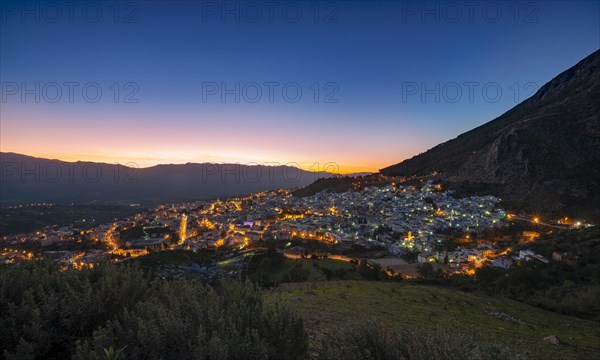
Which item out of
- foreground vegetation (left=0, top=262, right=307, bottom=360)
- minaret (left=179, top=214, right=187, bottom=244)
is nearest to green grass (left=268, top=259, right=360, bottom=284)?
foreground vegetation (left=0, top=262, right=307, bottom=360)

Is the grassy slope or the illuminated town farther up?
the grassy slope

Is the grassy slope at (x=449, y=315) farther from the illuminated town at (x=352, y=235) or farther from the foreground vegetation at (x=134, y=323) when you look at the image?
the illuminated town at (x=352, y=235)

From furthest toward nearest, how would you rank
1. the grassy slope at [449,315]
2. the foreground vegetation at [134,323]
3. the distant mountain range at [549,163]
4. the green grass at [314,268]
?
1. the distant mountain range at [549,163]
2. the green grass at [314,268]
3. the grassy slope at [449,315]
4. the foreground vegetation at [134,323]

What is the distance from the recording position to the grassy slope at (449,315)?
8625mm

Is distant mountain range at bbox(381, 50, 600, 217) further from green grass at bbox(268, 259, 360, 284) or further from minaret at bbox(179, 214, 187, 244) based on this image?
minaret at bbox(179, 214, 187, 244)

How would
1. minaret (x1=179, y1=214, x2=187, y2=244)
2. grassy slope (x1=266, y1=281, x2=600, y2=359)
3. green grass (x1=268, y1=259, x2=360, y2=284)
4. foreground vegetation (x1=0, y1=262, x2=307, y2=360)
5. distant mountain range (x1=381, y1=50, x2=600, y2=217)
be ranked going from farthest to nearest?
minaret (x1=179, y1=214, x2=187, y2=244) < distant mountain range (x1=381, y1=50, x2=600, y2=217) < green grass (x1=268, y1=259, x2=360, y2=284) < grassy slope (x1=266, y1=281, x2=600, y2=359) < foreground vegetation (x1=0, y1=262, x2=307, y2=360)

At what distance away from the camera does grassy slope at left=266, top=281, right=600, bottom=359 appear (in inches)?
340

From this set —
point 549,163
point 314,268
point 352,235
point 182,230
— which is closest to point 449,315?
point 314,268

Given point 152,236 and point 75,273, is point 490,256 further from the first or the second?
point 152,236

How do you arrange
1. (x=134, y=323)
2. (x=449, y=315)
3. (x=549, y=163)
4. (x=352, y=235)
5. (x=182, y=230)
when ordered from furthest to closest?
(x=182, y=230)
(x=549, y=163)
(x=352, y=235)
(x=449, y=315)
(x=134, y=323)

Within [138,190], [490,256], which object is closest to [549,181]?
[490,256]

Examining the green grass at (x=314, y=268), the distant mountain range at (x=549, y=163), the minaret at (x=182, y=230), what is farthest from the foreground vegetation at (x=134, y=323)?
the minaret at (x=182, y=230)

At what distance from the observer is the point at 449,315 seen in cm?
1181

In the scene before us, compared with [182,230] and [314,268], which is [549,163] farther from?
[182,230]
